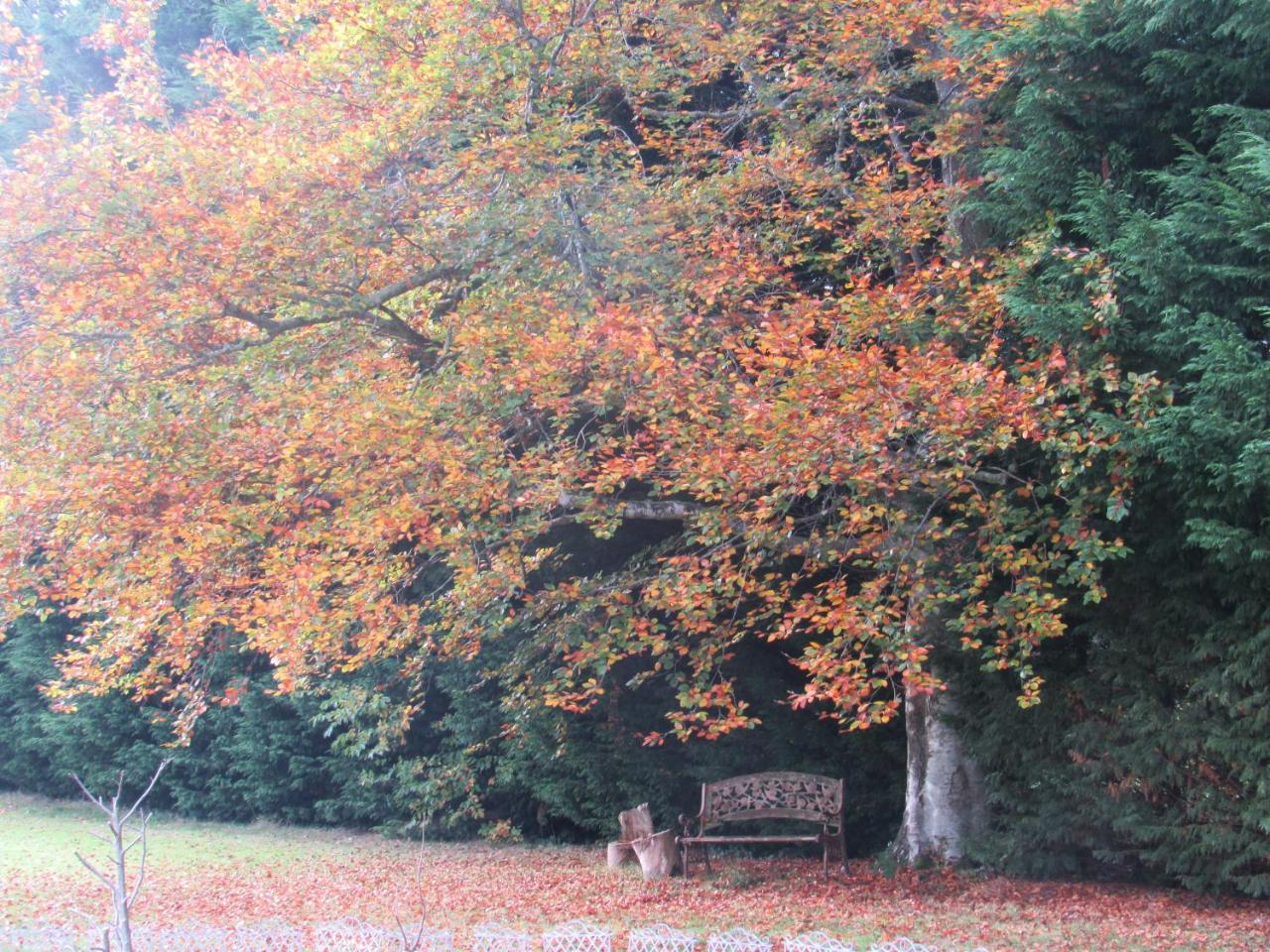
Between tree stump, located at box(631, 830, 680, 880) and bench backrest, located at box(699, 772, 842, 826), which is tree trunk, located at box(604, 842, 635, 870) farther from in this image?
bench backrest, located at box(699, 772, 842, 826)

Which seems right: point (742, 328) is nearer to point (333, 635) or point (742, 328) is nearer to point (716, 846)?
point (333, 635)

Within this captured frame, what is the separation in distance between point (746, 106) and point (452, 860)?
7.25 m

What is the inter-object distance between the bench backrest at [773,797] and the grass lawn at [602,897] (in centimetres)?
45

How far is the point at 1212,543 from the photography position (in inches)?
224

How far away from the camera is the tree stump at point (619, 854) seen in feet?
30.1

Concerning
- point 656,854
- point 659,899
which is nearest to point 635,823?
point 656,854

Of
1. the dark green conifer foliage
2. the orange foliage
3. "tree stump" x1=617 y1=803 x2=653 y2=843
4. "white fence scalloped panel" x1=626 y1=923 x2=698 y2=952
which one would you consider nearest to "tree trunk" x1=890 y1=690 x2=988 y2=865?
the dark green conifer foliage

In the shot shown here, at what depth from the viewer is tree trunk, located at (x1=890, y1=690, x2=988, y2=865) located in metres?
8.19

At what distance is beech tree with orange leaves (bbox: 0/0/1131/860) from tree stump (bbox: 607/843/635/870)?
5.31 ft

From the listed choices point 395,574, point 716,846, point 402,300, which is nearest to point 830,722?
point 716,846

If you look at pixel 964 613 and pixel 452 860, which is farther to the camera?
pixel 452 860

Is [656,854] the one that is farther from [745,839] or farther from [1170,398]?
[1170,398]

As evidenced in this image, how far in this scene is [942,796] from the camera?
8.30m

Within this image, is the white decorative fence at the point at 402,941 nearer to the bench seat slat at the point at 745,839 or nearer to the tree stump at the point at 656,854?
the bench seat slat at the point at 745,839
